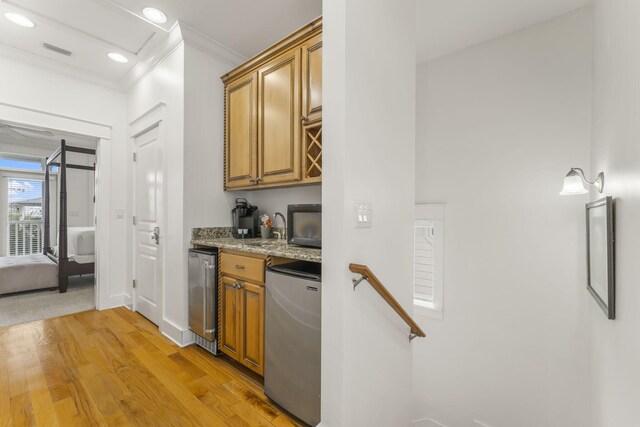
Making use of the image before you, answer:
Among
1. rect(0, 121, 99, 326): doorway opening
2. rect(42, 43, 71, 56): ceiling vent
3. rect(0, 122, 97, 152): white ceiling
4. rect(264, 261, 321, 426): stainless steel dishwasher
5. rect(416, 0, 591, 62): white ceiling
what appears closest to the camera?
rect(264, 261, 321, 426): stainless steel dishwasher

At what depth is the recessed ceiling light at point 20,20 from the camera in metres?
2.36

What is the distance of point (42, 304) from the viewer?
3.57 metres

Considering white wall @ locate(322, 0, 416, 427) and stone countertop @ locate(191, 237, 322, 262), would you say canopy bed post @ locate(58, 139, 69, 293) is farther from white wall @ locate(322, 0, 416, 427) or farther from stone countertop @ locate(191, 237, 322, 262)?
white wall @ locate(322, 0, 416, 427)

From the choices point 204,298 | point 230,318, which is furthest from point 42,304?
point 230,318

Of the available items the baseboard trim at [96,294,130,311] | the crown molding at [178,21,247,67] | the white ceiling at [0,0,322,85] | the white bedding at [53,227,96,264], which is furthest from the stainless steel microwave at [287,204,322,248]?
the white bedding at [53,227,96,264]

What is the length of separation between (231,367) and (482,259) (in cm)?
240

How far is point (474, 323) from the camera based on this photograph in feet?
8.84

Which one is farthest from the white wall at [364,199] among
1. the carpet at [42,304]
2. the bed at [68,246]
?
the bed at [68,246]

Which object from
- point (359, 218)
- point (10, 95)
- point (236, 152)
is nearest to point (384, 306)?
point (359, 218)

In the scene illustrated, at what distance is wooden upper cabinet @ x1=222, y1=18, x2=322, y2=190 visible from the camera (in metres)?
2.11

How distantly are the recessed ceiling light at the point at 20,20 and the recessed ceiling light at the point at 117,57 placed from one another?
58cm

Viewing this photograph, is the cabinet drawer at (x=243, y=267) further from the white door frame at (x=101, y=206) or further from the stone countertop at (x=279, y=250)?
the white door frame at (x=101, y=206)

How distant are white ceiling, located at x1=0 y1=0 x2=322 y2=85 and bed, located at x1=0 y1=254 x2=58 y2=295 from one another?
2810 millimetres

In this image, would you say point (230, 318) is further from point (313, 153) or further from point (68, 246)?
point (68, 246)
